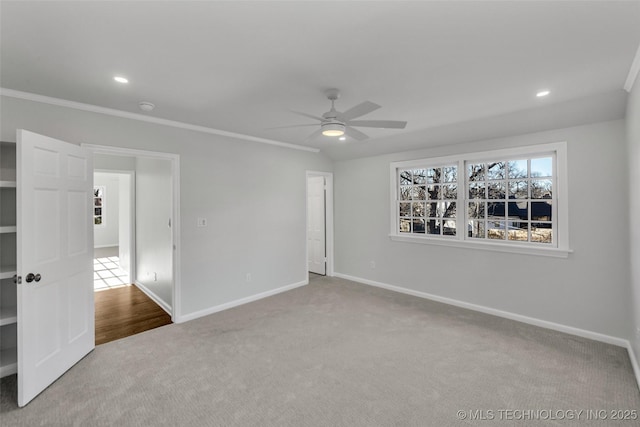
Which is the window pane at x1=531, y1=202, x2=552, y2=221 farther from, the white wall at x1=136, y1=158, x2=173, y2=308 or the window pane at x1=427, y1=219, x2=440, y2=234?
the white wall at x1=136, y1=158, x2=173, y2=308

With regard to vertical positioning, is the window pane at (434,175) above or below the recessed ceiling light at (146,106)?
below

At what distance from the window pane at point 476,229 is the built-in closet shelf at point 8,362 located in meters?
5.24

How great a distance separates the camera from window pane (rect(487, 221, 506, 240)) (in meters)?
3.91

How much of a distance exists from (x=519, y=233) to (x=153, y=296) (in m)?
5.38

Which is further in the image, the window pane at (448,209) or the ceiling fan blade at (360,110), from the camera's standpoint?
the window pane at (448,209)

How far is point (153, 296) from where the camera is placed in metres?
4.56

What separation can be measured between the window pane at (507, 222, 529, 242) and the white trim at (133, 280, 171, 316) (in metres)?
4.73

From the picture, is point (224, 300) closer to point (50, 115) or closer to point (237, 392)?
point (237, 392)

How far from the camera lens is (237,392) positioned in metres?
2.31

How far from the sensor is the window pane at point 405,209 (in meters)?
4.87

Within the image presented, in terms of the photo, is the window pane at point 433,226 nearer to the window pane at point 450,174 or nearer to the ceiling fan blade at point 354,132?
the window pane at point 450,174

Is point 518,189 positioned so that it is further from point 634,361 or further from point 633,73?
point 634,361

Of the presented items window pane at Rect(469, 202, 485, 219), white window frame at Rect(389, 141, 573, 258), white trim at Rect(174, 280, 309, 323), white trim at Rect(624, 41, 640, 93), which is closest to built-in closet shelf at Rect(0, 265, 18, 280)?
white trim at Rect(174, 280, 309, 323)

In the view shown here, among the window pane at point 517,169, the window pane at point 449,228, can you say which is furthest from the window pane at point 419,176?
the window pane at point 517,169
